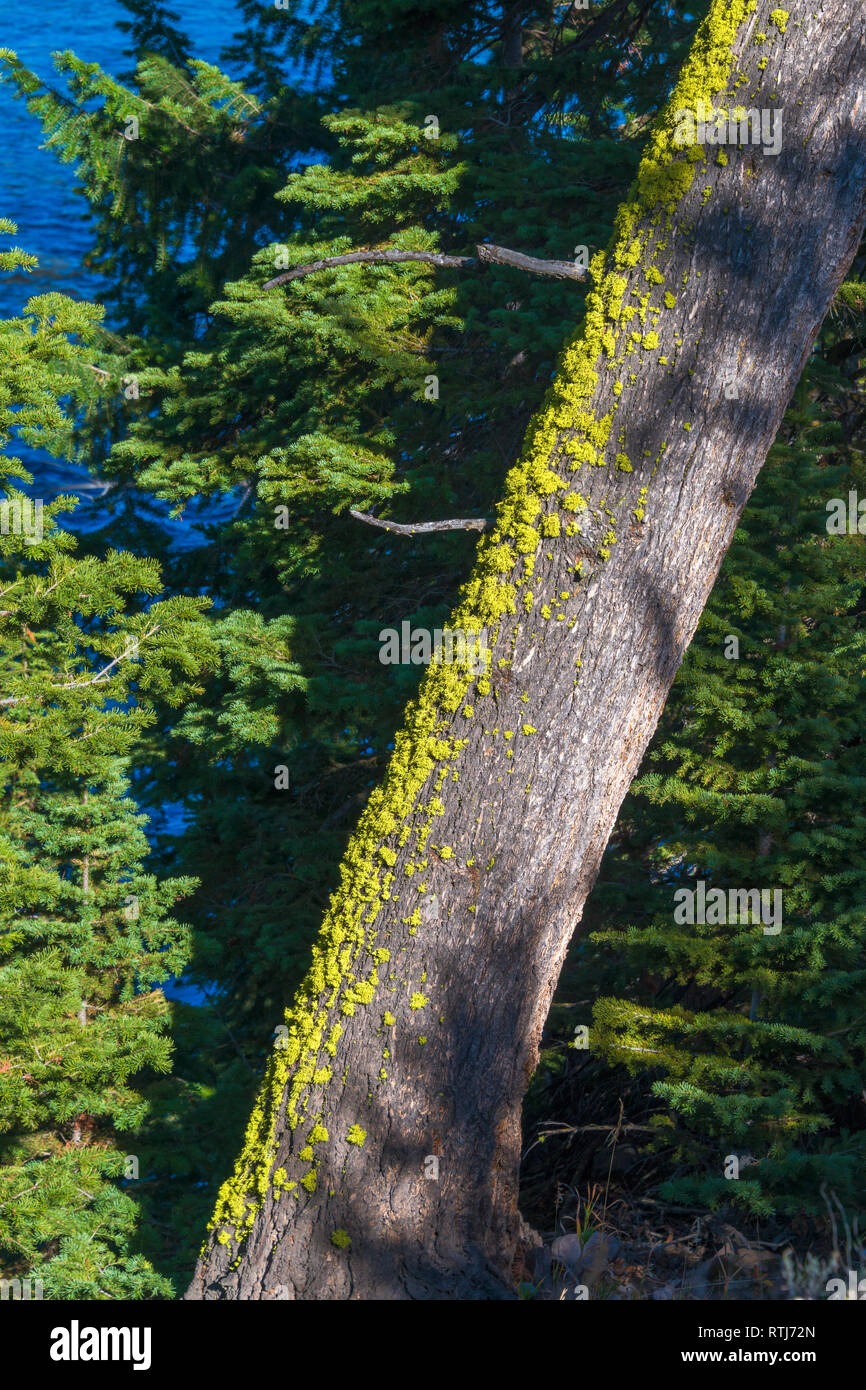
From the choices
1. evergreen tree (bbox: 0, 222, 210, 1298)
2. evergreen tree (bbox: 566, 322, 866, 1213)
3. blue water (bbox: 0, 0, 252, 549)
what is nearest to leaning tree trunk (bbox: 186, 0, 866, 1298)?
evergreen tree (bbox: 566, 322, 866, 1213)

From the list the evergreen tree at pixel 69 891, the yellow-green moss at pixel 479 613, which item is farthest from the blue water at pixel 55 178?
the yellow-green moss at pixel 479 613

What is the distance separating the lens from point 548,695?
3592 mm

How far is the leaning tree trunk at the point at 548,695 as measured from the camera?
3.49 m

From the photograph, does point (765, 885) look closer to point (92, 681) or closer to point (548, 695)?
point (548, 695)

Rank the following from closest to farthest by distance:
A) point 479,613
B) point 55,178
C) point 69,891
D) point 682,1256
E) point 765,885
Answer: point 479,613 → point 682,1256 → point 765,885 → point 69,891 → point 55,178

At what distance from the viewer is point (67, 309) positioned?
6172mm

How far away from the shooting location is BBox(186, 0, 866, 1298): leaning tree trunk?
3.49 meters

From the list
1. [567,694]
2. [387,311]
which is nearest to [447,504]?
[387,311]

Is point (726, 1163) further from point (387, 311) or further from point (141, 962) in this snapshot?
point (387, 311)

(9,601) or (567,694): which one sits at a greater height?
(9,601)

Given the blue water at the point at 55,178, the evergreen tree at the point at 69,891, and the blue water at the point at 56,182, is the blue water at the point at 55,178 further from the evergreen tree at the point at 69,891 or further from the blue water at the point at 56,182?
the evergreen tree at the point at 69,891

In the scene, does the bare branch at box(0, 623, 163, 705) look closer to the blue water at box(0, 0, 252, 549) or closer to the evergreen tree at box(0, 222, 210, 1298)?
the evergreen tree at box(0, 222, 210, 1298)

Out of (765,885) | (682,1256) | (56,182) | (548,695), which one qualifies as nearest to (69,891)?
(548,695)
